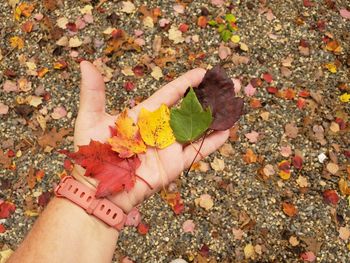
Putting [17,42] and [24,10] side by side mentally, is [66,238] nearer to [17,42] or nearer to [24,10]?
[17,42]

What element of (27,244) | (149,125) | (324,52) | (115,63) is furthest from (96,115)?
(324,52)

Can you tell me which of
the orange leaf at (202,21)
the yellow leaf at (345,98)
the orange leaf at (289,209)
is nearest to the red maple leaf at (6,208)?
the orange leaf at (289,209)

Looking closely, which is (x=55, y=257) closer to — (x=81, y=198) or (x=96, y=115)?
(x=81, y=198)

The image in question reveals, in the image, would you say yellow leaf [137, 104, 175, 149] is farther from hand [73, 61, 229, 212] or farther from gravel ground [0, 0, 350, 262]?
gravel ground [0, 0, 350, 262]

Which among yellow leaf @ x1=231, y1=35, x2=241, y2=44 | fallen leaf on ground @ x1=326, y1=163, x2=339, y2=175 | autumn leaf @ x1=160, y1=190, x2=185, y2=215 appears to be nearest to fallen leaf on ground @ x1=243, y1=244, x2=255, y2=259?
autumn leaf @ x1=160, y1=190, x2=185, y2=215

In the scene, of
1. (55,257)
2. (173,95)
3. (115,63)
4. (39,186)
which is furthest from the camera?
(115,63)

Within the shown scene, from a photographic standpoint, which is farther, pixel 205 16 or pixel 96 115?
pixel 205 16

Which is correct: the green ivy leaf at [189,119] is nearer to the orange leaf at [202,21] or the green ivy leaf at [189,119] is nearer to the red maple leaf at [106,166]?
the red maple leaf at [106,166]
